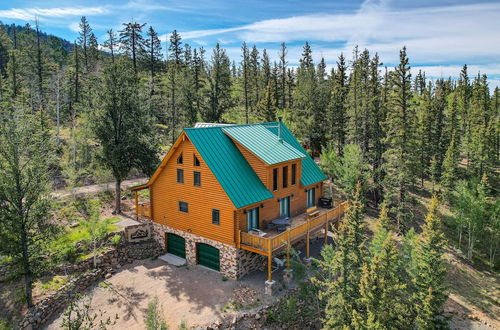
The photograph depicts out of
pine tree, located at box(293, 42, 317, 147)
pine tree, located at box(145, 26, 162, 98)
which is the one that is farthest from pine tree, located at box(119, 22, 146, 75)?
pine tree, located at box(293, 42, 317, 147)

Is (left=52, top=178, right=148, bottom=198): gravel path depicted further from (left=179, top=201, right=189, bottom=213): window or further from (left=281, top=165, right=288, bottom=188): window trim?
(left=281, top=165, right=288, bottom=188): window trim

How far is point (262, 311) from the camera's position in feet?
60.0

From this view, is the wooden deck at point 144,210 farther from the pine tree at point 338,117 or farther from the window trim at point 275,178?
the pine tree at point 338,117

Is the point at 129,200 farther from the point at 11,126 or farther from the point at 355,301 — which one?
the point at 355,301

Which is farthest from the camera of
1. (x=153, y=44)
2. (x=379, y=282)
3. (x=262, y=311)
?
(x=153, y=44)

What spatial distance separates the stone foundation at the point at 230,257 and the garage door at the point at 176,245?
1.75 ft

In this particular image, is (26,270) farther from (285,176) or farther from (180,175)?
(285,176)

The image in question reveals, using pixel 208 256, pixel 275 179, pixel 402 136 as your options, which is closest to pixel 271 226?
pixel 275 179

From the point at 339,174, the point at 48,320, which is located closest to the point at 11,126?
the point at 48,320

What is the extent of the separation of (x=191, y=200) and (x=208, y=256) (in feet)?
12.5

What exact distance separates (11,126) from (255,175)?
13605mm

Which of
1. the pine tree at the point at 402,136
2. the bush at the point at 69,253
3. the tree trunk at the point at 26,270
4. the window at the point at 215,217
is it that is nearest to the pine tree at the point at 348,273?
the window at the point at 215,217

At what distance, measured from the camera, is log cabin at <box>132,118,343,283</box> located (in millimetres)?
20875

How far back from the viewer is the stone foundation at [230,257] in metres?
20.9
